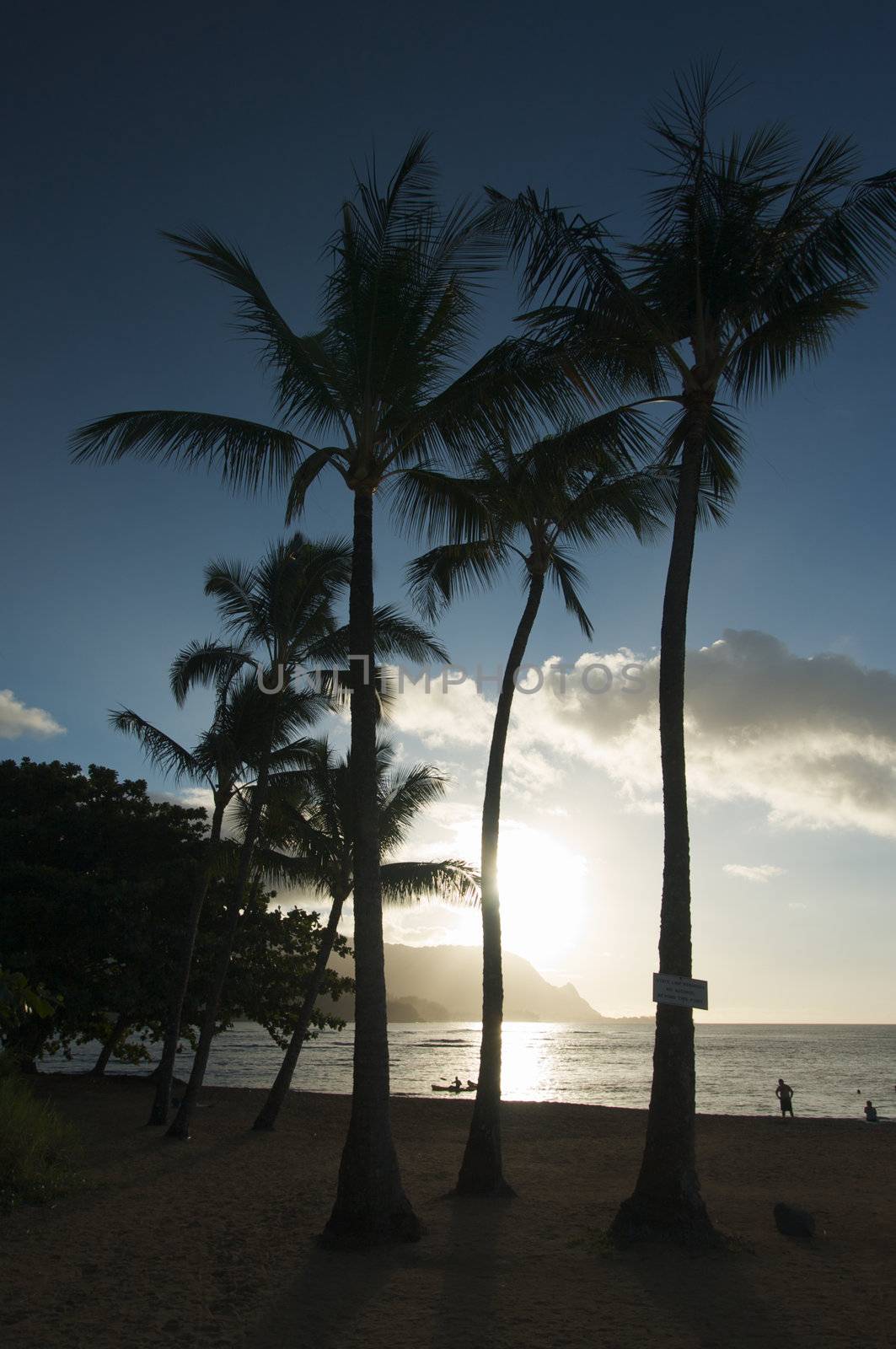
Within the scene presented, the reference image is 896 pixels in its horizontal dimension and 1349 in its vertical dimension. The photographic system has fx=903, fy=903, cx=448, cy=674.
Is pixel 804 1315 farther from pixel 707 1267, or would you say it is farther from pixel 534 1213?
pixel 534 1213

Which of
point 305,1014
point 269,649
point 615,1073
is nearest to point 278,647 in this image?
point 269,649

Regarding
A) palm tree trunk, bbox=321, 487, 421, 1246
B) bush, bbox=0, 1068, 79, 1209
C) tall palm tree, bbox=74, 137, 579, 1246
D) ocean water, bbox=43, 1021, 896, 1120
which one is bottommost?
ocean water, bbox=43, 1021, 896, 1120

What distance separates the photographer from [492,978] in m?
12.3

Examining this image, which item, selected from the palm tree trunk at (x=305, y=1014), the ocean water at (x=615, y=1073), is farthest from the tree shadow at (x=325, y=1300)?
the ocean water at (x=615, y=1073)

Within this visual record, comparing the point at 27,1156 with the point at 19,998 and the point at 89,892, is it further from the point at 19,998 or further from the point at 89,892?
the point at 89,892

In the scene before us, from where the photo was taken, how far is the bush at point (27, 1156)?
9.88 meters

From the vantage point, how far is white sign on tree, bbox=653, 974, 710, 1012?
28.4 ft

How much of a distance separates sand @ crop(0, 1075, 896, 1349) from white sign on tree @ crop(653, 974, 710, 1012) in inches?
83.6

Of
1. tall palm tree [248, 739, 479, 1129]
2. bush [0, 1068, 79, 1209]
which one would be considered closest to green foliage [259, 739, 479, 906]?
tall palm tree [248, 739, 479, 1129]

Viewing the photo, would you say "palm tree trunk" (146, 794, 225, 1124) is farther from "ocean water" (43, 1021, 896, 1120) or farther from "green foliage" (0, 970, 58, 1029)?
"green foliage" (0, 970, 58, 1029)

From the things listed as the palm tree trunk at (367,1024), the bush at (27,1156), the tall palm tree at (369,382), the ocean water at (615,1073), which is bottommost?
the ocean water at (615,1073)

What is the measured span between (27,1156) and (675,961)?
25.4 feet

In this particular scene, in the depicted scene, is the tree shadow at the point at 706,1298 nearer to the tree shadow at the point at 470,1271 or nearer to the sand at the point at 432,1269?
the sand at the point at 432,1269

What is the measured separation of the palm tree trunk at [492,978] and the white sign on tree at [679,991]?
10.6ft
